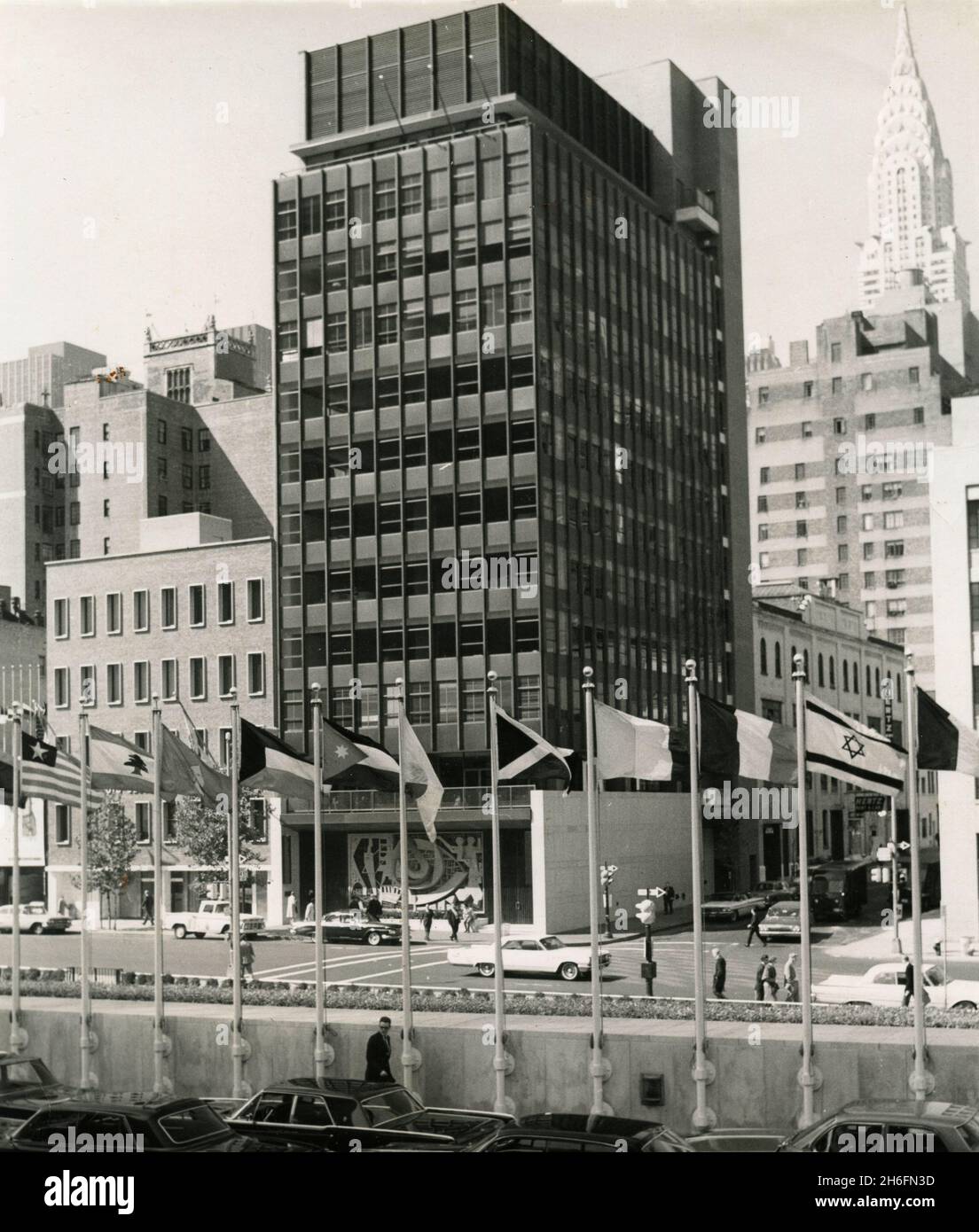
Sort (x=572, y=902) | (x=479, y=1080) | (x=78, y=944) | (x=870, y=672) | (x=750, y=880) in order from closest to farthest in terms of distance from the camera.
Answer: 1. (x=479, y=1080)
2. (x=78, y=944)
3. (x=572, y=902)
4. (x=750, y=880)
5. (x=870, y=672)

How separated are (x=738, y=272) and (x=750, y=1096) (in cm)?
8150

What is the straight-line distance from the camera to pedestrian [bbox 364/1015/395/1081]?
27797mm

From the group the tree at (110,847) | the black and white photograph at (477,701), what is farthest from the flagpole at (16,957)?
the tree at (110,847)

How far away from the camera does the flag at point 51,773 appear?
113 feet

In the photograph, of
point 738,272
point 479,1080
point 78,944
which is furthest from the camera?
point 738,272

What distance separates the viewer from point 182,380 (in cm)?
12075

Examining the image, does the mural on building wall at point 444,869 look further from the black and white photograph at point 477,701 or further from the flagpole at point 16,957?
the flagpole at point 16,957

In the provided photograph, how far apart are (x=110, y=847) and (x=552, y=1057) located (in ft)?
182

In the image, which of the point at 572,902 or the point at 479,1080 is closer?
the point at 479,1080

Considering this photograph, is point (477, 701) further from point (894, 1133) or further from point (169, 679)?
point (894, 1133)

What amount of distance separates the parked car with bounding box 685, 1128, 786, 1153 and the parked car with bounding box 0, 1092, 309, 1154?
5.48m

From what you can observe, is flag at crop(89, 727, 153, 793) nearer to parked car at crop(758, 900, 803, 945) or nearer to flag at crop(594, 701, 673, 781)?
flag at crop(594, 701, 673, 781)
